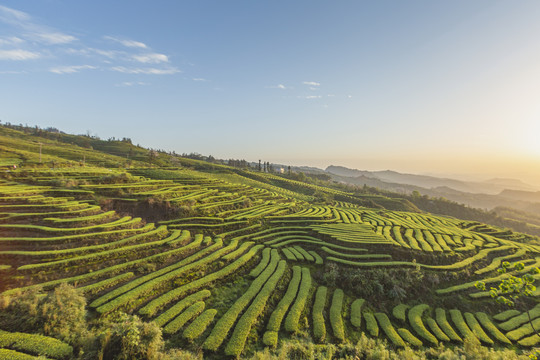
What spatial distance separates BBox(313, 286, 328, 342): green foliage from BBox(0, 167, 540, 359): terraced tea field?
0.10 meters

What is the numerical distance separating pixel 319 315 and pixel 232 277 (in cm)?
902

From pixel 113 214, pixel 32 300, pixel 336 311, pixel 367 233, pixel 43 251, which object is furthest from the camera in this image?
pixel 367 233

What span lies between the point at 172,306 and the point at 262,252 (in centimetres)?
1328

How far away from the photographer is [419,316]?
66.5ft

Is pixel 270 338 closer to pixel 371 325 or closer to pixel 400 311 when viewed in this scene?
pixel 371 325

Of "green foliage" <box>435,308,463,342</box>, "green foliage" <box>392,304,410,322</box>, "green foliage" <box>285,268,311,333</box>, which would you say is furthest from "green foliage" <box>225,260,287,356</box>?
"green foliage" <box>435,308,463,342</box>

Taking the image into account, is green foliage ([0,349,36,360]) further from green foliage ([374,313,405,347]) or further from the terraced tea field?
green foliage ([374,313,405,347])

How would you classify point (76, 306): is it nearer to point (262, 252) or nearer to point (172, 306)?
point (172, 306)

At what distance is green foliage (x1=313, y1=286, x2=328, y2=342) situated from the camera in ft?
54.3

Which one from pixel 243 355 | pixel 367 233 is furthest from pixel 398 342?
pixel 367 233

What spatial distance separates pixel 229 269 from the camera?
22844mm

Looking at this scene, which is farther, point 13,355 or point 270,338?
point 270,338

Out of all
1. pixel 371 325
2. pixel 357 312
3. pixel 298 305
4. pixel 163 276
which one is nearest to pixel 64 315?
pixel 163 276

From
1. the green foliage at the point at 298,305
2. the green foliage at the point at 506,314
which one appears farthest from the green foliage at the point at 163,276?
the green foliage at the point at 506,314
